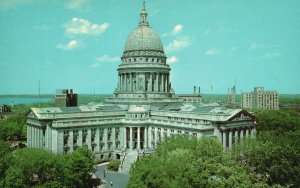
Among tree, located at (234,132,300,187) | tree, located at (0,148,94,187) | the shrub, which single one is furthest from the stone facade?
tree, located at (0,148,94,187)

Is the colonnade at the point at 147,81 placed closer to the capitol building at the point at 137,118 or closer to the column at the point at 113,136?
the capitol building at the point at 137,118

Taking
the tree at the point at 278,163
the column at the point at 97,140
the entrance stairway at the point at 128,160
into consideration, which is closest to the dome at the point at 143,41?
the column at the point at 97,140

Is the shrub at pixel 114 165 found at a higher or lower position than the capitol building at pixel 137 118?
lower

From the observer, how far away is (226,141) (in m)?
84.2

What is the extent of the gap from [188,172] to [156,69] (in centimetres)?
6941

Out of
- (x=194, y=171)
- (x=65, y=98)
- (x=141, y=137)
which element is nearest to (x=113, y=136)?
(x=141, y=137)

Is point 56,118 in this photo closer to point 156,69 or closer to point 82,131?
point 82,131

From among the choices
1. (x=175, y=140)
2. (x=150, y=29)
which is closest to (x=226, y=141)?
(x=175, y=140)

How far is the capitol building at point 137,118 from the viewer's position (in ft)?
285

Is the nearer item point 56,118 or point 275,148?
point 275,148

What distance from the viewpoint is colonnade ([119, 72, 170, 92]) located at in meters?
115

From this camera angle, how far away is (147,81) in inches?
4547

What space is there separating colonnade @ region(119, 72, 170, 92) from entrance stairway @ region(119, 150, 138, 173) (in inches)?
1092

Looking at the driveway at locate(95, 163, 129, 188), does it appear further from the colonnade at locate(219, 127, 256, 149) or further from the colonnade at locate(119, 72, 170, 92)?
the colonnade at locate(119, 72, 170, 92)
